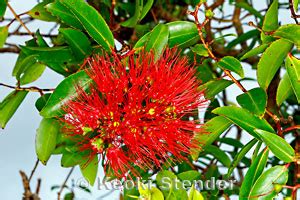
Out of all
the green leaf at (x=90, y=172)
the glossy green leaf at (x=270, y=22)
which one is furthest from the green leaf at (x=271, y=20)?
the green leaf at (x=90, y=172)

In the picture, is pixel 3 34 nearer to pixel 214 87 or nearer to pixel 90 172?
pixel 90 172

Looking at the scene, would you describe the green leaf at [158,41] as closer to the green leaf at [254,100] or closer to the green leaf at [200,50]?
the green leaf at [200,50]

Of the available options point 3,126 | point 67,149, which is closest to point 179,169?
point 67,149

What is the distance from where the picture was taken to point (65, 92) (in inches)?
45.1

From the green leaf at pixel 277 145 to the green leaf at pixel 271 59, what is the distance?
0.14 m

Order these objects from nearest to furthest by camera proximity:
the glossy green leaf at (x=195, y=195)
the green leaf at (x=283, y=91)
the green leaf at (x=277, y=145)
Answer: the green leaf at (x=277, y=145)
the glossy green leaf at (x=195, y=195)
the green leaf at (x=283, y=91)

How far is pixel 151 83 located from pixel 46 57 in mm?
258

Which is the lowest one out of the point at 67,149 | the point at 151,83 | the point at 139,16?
the point at 67,149

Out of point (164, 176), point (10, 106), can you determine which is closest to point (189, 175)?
point (164, 176)

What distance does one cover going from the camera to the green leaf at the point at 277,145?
3.51 ft

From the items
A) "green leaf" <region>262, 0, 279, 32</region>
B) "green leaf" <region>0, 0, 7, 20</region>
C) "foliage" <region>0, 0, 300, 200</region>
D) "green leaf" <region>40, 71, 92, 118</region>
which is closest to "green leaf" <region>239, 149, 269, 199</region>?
"foliage" <region>0, 0, 300, 200</region>

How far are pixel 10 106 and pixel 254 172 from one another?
1.78ft

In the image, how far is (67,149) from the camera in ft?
4.31

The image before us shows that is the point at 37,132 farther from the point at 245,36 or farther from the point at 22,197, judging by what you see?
the point at 245,36
